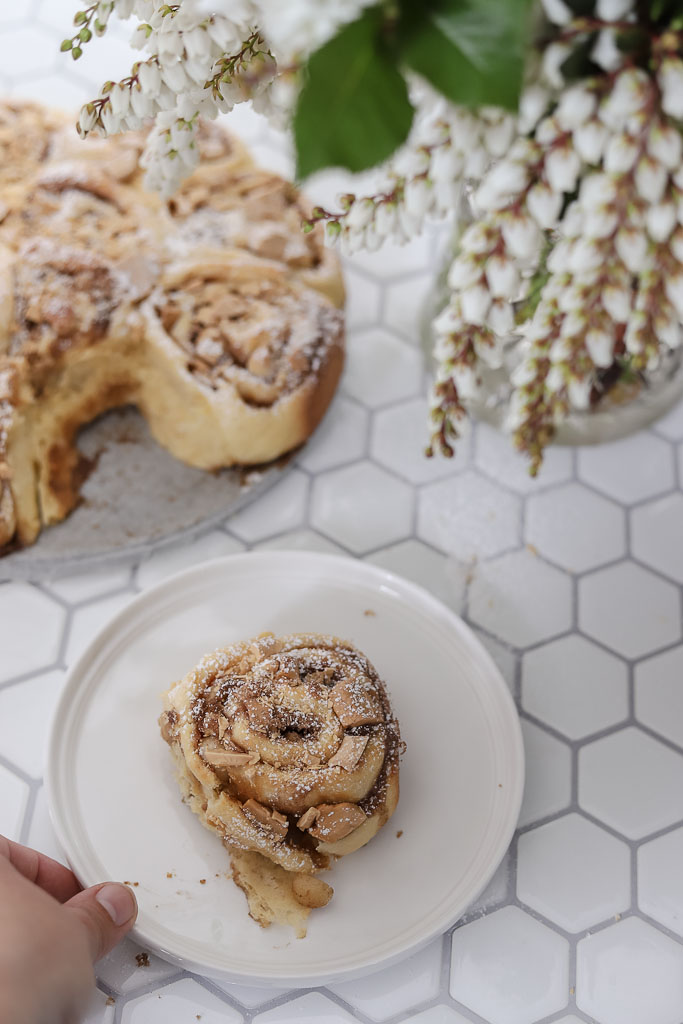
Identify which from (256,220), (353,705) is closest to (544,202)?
(353,705)

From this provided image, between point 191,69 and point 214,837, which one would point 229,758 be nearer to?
point 214,837

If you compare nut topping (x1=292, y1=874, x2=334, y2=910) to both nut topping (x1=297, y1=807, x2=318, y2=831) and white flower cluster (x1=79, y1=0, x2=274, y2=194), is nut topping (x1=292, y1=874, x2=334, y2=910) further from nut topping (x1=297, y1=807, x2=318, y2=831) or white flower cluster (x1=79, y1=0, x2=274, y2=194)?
white flower cluster (x1=79, y1=0, x2=274, y2=194)

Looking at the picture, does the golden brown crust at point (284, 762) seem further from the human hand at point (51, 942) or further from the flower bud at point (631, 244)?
the flower bud at point (631, 244)

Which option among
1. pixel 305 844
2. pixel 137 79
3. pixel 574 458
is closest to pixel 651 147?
pixel 137 79

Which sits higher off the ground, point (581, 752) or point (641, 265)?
point (641, 265)

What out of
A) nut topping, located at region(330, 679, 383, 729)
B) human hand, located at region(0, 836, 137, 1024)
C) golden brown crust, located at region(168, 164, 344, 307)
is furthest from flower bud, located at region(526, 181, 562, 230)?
golden brown crust, located at region(168, 164, 344, 307)

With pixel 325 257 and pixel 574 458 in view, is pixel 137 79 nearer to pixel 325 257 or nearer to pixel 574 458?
pixel 325 257
